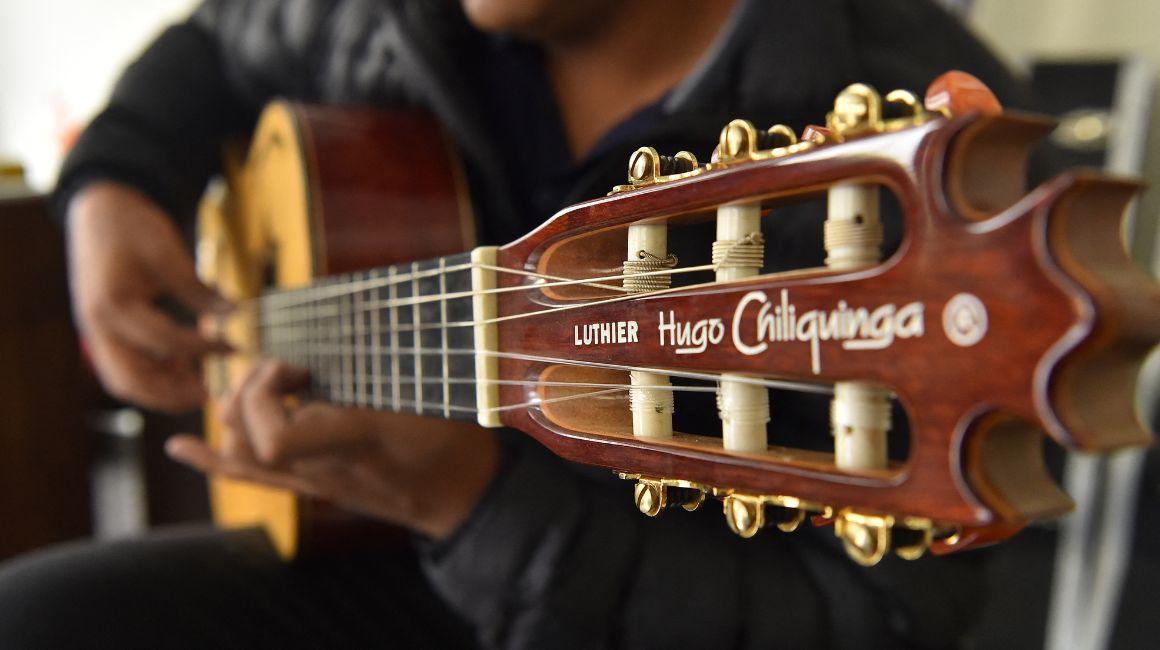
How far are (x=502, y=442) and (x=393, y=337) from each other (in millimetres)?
123

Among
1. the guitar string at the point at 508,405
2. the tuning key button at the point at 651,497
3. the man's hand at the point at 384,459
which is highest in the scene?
the guitar string at the point at 508,405

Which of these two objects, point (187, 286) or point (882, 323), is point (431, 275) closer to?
point (882, 323)

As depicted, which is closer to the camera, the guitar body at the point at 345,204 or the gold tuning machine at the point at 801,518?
the gold tuning machine at the point at 801,518

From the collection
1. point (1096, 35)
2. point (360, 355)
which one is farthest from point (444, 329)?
point (1096, 35)

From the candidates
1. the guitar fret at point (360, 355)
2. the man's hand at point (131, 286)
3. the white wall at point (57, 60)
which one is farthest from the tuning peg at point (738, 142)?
the white wall at point (57, 60)

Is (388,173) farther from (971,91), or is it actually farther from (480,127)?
(971,91)

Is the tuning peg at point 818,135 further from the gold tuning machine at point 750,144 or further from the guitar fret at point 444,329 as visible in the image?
the guitar fret at point 444,329

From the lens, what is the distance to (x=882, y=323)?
0.25m

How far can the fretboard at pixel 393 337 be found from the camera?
17.7 inches

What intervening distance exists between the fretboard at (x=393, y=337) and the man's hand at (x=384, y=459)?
3 cm

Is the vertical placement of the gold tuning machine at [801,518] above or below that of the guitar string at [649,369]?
below

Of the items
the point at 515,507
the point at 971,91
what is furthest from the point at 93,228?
the point at 971,91

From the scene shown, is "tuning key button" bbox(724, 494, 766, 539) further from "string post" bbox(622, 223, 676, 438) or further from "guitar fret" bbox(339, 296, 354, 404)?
"guitar fret" bbox(339, 296, 354, 404)

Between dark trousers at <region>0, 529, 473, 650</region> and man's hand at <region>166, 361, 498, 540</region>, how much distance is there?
0.16m
